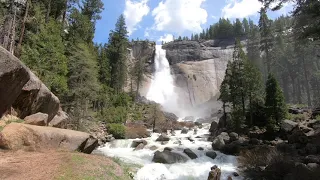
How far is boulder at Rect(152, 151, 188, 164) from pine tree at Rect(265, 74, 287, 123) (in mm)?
13847

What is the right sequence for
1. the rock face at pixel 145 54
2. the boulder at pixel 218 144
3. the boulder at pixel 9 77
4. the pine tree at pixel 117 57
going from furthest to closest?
the rock face at pixel 145 54 → the pine tree at pixel 117 57 → the boulder at pixel 218 144 → the boulder at pixel 9 77

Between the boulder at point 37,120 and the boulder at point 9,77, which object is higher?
the boulder at point 9,77

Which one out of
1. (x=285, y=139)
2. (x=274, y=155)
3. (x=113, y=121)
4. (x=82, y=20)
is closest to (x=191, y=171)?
(x=274, y=155)

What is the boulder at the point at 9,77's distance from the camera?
9.77 metres

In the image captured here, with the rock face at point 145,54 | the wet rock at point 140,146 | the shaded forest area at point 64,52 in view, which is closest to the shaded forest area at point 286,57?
the wet rock at point 140,146

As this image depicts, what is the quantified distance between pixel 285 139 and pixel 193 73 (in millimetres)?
57376

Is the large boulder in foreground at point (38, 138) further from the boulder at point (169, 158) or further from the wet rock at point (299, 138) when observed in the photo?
the wet rock at point (299, 138)

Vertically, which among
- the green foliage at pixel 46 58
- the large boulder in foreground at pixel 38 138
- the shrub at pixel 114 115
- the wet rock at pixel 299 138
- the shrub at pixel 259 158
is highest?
the green foliage at pixel 46 58

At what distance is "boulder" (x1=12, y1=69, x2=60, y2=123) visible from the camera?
42.9 ft

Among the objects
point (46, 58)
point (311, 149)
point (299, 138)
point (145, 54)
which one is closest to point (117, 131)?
point (46, 58)

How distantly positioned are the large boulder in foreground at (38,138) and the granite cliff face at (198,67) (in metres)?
60.9

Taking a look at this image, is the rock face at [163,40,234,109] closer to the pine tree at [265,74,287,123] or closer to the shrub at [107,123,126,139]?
the shrub at [107,123,126,139]

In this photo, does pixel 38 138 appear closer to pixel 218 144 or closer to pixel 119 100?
pixel 218 144

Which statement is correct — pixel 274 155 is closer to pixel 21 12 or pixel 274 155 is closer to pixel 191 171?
pixel 191 171
